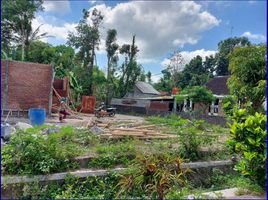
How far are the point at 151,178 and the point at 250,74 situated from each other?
Result: 6145 mm

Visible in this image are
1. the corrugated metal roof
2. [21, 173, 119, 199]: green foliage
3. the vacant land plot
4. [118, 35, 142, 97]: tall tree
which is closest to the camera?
[21, 173, 119, 199]: green foliage

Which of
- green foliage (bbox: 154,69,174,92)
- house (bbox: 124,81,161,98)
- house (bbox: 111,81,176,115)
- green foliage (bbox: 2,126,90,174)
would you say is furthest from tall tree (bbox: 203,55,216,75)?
green foliage (bbox: 2,126,90,174)

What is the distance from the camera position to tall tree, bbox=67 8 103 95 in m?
24.5

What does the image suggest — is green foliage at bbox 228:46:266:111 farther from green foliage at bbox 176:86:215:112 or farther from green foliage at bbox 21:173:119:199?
green foliage at bbox 176:86:215:112

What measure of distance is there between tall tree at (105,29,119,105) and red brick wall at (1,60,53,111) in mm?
13153

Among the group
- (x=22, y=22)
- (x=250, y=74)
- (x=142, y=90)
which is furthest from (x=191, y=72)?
(x=250, y=74)

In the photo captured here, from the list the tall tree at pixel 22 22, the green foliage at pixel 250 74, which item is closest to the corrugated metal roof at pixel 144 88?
the tall tree at pixel 22 22

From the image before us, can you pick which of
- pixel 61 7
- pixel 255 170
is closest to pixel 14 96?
pixel 61 7

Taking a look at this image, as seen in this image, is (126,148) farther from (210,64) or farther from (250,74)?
(210,64)

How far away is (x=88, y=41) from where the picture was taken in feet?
81.4

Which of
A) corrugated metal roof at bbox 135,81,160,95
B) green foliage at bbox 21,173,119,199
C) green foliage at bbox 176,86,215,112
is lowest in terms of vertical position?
green foliage at bbox 21,173,119,199

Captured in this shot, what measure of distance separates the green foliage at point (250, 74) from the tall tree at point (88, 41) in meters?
17.4

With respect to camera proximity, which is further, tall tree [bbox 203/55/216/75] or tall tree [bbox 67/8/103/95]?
tall tree [bbox 203/55/216/75]

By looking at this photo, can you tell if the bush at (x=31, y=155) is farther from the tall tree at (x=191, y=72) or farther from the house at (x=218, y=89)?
the tall tree at (x=191, y=72)
